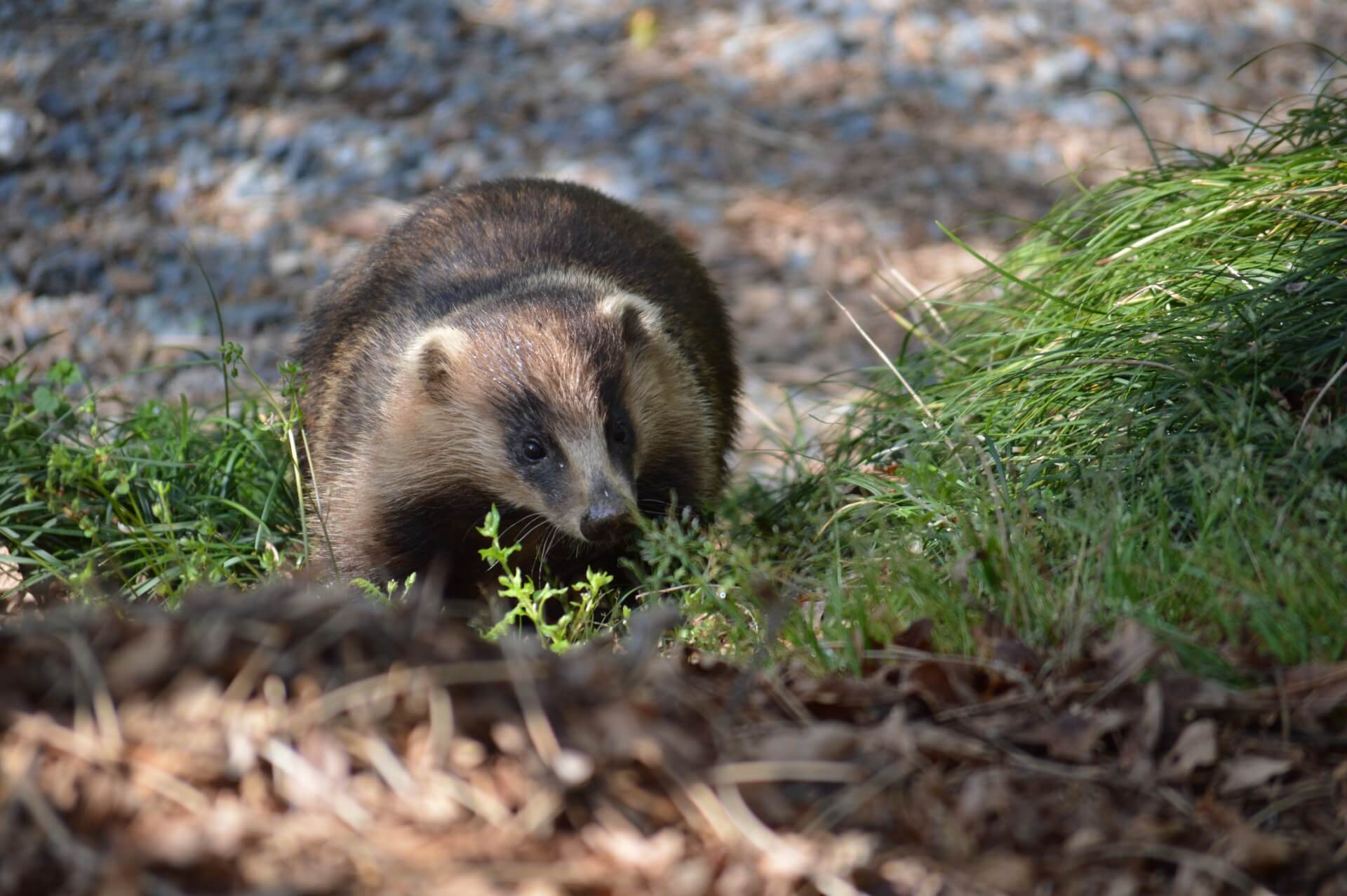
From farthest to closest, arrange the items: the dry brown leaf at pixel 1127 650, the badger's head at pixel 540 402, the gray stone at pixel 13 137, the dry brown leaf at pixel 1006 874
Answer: the gray stone at pixel 13 137 → the badger's head at pixel 540 402 → the dry brown leaf at pixel 1127 650 → the dry brown leaf at pixel 1006 874

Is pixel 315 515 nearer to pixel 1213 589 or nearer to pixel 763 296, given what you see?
pixel 1213 589

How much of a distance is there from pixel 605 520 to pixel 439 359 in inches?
41.9

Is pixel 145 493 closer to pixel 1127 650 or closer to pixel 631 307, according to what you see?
pixel 631 307

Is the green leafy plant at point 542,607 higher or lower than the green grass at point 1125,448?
lower

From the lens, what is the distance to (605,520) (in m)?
4.77

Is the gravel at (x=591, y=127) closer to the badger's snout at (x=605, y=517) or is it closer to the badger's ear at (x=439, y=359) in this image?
the badger's ear at (x=439, y=359)

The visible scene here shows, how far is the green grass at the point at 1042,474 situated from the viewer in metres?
3.47

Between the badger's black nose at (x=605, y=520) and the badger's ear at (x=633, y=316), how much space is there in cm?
83

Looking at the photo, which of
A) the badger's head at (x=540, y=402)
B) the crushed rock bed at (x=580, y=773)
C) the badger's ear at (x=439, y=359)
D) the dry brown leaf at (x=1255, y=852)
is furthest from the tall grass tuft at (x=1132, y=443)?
the badger's ear at (x=439, y=359)

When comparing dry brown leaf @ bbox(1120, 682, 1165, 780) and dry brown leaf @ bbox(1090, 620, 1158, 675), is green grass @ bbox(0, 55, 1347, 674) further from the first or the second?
dry brown leaf @ bbox(1120, 682, 1165, 780)

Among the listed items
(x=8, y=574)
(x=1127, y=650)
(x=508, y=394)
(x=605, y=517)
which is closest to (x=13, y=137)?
(x=8, y=574)

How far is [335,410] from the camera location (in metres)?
5.75

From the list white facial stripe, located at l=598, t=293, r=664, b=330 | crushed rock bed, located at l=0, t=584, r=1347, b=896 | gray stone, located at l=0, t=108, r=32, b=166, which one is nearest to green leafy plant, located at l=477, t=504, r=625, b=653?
crushed rock bed, located at l=0, t=584, r=1347, b=896

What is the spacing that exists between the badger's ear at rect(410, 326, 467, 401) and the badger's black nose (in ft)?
2.90
